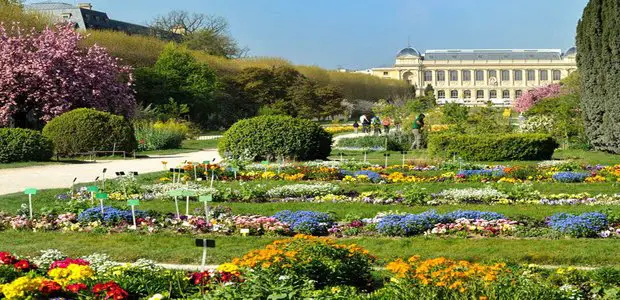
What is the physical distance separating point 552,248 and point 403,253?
1.52m

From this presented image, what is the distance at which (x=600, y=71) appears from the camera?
77.3 feet

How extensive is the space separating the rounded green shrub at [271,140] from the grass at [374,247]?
35.5 feet

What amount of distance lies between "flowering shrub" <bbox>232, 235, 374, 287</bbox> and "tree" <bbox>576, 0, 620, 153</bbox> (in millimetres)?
16916

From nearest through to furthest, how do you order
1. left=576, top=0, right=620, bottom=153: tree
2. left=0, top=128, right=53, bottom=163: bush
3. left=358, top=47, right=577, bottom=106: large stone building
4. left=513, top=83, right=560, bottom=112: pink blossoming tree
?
left=0, top=128, right=53, bottom=163: bush < left=576, top=0, right=620, bottom=153: tree < left=513, top=83, right=560, bottom=112: pink blossoming tree < left=358, top=47, right=577, bottom=106: large stone building

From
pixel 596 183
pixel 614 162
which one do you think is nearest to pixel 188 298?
pixel 596 183

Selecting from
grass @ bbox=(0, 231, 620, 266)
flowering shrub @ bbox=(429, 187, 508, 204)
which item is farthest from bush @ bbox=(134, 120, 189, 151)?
grass @ bbox=(0, 231, 620, 266)

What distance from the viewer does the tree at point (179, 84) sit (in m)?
41.9

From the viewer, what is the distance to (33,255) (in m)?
9.23

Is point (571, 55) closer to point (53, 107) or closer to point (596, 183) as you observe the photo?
point (53, 107)

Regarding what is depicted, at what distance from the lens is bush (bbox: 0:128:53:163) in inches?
835

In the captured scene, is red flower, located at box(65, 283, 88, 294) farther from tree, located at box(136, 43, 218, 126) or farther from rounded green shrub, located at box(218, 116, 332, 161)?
tree, located at box(136, 43, 218, 126)

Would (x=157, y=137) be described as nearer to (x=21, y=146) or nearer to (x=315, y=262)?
(x=21, y=146)

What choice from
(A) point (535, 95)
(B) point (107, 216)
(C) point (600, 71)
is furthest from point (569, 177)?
(A) point (535, 95)

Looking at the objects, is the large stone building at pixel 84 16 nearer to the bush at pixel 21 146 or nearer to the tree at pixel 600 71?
the bush at pixel 21 146
